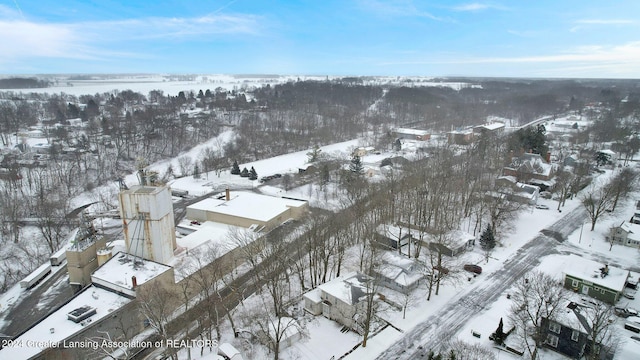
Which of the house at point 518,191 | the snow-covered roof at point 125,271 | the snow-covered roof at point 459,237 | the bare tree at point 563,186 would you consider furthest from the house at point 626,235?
the snow-covered roof at point 125,271

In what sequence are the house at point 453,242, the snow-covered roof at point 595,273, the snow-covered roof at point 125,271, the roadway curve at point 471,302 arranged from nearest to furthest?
the roadway curve at point 471,302 → the snow-covered roof at point 125,271 → the snow-covered roof at point 595,273 → the house at point 453,242

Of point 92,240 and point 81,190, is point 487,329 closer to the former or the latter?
point 92,240

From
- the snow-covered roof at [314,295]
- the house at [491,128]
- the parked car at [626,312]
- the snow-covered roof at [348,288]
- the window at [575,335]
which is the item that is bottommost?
the parked car at [626,312]

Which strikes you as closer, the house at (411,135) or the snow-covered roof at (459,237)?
the snow-covered roof at (459,237)

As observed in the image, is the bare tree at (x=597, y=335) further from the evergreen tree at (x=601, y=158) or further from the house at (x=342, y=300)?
the evergreen tree at (x=601, y=158)

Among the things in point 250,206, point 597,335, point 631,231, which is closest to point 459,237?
point 597,335

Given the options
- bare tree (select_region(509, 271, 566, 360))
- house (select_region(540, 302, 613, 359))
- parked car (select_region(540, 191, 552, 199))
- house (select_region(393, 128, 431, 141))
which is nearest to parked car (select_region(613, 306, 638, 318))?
bare tree (select_region(509, 271, 566, 360))

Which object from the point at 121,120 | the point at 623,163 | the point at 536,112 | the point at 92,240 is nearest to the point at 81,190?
the point at 92,240

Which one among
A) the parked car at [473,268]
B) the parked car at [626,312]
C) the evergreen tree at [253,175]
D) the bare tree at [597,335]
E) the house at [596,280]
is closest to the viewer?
the bare tree at [597,335]

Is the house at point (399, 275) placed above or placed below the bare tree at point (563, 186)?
below
